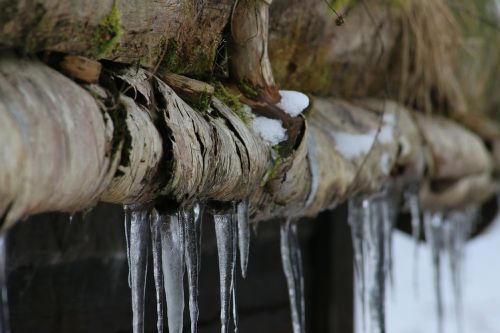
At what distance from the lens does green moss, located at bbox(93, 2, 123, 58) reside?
4.52 feet

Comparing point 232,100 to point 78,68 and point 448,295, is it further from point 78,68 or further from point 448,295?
point 448,295

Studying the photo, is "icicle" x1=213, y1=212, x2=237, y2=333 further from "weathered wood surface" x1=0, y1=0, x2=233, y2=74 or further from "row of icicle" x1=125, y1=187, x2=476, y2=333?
"weathered wood surface" x1=0, y1=0, x2=233, y2=74

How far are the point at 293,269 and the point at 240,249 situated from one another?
2.30 ft

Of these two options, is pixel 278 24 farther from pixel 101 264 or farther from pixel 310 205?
pixel 101 264

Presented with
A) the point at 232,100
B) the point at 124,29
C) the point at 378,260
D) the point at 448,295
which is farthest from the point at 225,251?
the point at 448,295

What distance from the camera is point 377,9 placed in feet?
8.93

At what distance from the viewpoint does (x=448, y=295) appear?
30.9ft

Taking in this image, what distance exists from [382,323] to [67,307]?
1.12m

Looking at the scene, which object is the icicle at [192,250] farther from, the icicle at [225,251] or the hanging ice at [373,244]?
the hanging ice at [373,244]

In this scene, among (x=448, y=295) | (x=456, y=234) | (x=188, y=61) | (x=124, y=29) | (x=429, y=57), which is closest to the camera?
(x=124, y=29)

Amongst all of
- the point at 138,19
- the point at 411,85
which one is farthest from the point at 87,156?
the point at 411,85

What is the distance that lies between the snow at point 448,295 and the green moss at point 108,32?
19.4ft

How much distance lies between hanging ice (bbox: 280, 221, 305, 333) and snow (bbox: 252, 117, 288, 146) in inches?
24.3

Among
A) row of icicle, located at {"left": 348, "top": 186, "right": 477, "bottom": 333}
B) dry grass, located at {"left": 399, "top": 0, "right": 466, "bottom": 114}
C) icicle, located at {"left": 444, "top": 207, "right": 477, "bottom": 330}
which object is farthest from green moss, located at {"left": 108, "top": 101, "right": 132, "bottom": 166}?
icicle, located at {"left": 444, "top": 207, "right": 477, "bottom": 330}
